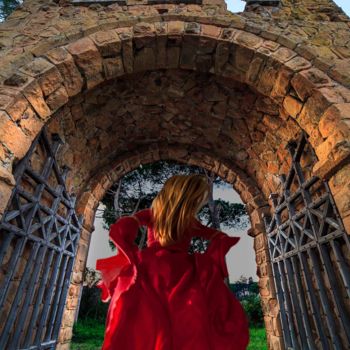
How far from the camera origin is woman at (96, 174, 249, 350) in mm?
1081

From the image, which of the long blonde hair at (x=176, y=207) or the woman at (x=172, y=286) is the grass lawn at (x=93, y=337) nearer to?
the woman at (x=172, y=286)

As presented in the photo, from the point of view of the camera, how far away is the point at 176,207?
1.39 metres

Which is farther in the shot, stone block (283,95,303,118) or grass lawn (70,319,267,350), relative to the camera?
grass lawn (70,319,267,350)

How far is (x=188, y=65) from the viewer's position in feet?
8.43

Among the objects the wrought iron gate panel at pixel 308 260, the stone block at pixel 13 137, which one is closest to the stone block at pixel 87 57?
the stone block at pixel 13 137

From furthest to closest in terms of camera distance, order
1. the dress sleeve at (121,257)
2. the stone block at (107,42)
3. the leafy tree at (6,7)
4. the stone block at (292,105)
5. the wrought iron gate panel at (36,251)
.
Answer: the leafy tree at (6,7), the stone block at (107,42), the stone block at (292,105), the wrought iron gate panel at (36,251), the dress sleeve at (121,257)

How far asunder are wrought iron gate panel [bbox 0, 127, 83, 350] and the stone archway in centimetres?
28

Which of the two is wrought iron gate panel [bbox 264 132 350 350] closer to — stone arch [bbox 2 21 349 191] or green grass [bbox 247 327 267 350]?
stone arch [bbox 2 21 349 191]

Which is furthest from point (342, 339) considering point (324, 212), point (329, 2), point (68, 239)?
point (329, 2)

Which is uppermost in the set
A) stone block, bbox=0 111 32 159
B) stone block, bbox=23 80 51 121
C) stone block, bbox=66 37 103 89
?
stone block, bbox=66 37 103 89

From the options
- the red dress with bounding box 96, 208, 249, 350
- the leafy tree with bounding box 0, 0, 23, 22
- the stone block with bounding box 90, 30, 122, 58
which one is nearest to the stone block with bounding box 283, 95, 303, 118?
the red dress with bounding box 96, 208, 249, 350

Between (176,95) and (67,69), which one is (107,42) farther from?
(176,95)

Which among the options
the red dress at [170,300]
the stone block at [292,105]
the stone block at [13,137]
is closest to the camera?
the red dress at [170,300]

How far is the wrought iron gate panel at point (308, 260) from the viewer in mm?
1893
